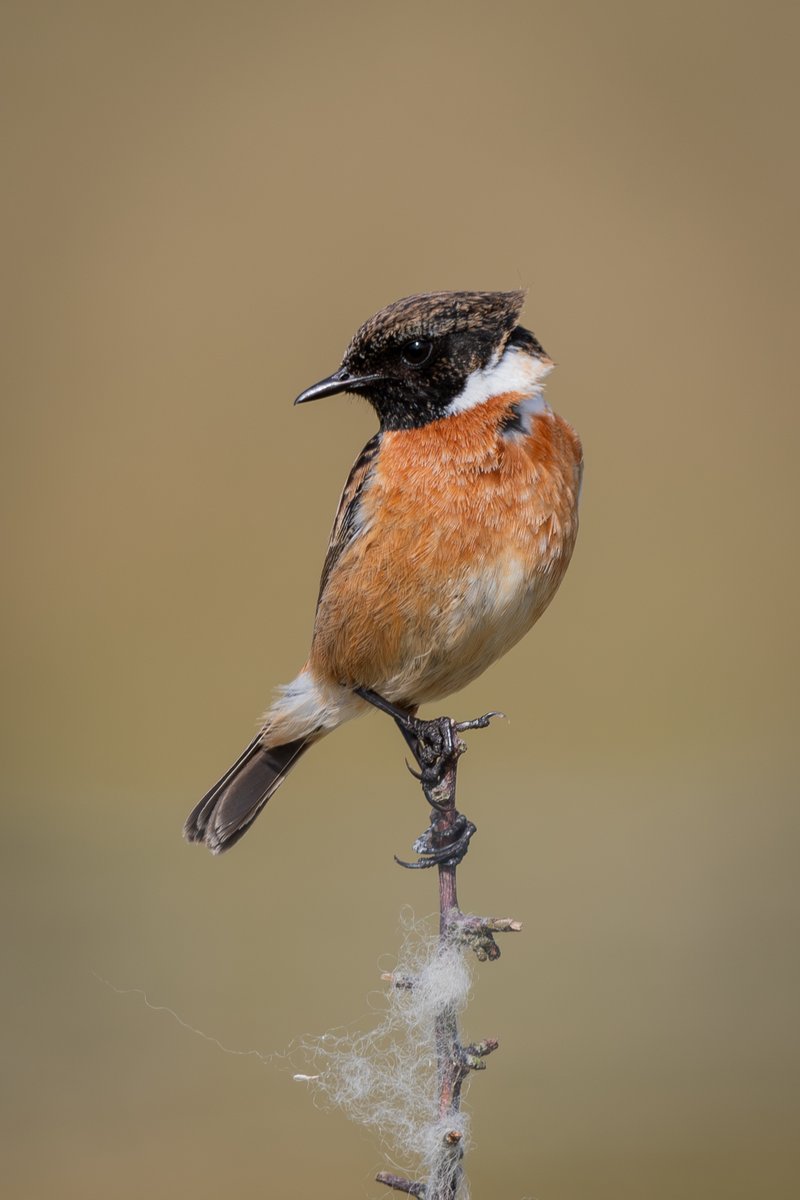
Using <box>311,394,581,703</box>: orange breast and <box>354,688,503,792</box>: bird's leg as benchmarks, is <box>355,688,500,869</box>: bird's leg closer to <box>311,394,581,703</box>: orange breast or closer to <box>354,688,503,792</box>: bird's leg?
<box>354,688,503,792</box>: bird's leg

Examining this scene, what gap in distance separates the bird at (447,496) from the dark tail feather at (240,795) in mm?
407

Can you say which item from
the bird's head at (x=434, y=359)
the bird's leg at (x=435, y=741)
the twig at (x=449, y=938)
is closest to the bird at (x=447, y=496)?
the bird's head at (x=434, y=359)

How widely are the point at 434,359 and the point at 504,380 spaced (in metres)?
0.15

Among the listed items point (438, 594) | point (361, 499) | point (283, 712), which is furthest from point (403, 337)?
point (283, 712)

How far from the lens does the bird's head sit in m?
2.46

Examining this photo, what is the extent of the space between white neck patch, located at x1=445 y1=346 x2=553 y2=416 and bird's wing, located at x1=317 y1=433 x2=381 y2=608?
194 mm

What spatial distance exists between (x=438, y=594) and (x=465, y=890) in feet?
9.32

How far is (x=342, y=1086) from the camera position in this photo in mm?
1965

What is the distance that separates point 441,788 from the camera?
210 cm

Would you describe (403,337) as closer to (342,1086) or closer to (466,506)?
(466,506)

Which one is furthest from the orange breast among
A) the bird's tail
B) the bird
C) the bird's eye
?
the bird's tail

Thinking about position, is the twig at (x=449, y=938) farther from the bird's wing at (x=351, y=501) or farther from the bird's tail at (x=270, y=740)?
the bird's tail at (x=270, y=740)

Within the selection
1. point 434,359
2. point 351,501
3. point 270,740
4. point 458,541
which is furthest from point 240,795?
point 434,359

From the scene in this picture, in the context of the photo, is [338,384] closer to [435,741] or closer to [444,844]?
[435,741]
